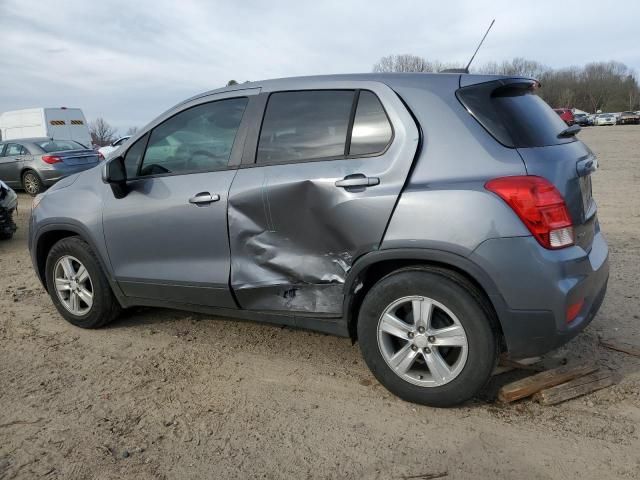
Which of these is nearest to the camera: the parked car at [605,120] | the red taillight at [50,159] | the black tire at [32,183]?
the red taillight at [50,159]

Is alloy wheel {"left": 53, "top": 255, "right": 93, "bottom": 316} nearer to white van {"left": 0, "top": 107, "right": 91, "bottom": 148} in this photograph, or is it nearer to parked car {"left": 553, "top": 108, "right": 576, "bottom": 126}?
parked car {"left": 553, "top": 108, "right": 576, "bottom": 126}

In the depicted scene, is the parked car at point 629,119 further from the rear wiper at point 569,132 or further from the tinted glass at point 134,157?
the tinted glass at point 134,157

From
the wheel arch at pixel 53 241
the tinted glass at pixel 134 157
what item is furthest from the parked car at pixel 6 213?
the tinted glass at pixel 134 157

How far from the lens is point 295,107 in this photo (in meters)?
3.26

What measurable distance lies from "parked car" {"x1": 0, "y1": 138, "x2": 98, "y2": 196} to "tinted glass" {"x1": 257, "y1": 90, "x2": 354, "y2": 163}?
1101 cm

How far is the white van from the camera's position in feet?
60.6

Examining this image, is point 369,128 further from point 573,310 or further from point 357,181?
point 573,310

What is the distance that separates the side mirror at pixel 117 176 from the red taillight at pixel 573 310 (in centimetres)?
294

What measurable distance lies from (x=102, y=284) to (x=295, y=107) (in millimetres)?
2064

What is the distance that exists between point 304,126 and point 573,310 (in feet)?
5.98

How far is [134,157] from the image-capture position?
3.79 meters

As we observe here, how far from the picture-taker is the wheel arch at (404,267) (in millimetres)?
2617

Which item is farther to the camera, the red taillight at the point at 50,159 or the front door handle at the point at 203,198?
the red taillight at the point at 50,159

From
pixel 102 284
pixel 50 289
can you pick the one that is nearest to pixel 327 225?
pixel 102 284
